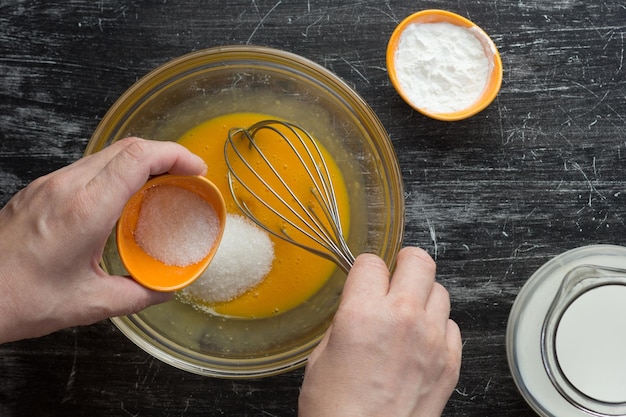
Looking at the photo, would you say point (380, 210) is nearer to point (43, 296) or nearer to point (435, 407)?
point (435, 407)

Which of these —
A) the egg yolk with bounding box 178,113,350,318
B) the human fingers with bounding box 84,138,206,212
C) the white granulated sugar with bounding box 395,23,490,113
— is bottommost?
the egg yolk with bounding box 178,113,350,318

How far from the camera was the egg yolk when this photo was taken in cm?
112

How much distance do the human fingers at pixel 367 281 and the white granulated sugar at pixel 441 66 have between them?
0.37 meters

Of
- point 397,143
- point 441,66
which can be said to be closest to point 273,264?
point 397,143

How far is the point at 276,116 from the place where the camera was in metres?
1.15

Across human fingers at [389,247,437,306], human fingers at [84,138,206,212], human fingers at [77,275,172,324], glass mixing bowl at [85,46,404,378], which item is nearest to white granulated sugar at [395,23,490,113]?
glass mixing bowl at [85,46,404,378]

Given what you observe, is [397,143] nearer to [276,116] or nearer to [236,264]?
[276,116]

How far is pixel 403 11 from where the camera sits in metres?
1.17

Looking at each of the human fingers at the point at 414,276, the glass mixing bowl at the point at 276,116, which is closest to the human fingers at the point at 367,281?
the human fingers at the point at 414,276

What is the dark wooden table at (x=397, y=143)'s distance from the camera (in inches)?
45.7

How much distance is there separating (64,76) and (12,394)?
59cm

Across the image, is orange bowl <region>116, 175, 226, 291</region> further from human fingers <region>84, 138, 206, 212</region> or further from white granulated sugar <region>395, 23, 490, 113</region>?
white granulated sugar <region>395, 23, 490, 113</region>

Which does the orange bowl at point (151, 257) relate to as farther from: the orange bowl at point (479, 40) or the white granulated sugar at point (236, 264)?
the orange bowl at point (479, 40)

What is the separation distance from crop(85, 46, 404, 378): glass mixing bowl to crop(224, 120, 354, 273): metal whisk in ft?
0.15
